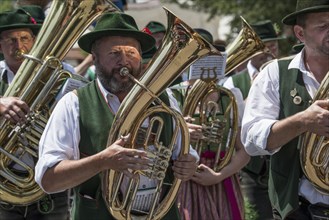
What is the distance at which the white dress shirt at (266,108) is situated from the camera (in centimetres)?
521

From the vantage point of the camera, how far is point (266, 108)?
527 centimetres

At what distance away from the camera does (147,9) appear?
1831cm

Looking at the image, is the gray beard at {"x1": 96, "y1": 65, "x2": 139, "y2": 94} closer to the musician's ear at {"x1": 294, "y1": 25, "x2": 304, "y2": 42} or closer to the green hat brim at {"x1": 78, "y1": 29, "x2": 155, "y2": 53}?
the green hat brim at {"x1": 78, "y1": 29, "x2": 155, "y2": 53}

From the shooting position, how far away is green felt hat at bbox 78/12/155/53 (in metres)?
5.15

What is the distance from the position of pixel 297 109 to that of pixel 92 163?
52.4 inches

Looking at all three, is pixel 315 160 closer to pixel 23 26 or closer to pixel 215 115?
pixel 215 115

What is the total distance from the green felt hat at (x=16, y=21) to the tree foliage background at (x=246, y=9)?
11.4 meters

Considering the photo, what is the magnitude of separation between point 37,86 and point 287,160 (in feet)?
5.89

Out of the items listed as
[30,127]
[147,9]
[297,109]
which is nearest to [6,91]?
[30,127]

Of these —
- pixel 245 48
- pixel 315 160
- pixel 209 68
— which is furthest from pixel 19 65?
pixel 315 160

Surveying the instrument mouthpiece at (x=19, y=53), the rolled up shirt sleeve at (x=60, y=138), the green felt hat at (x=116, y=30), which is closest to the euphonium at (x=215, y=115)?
the instrument mouthpiece at (x=19, y=53)

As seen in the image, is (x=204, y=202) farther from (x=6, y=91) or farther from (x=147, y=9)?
(x=147, y=9)

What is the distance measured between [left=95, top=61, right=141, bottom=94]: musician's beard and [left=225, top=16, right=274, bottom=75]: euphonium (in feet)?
6.97

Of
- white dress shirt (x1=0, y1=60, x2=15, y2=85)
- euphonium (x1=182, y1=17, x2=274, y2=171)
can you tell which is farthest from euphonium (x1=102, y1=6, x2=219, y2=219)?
white dress shirt (x1=0, y1=60, x2=15, y2=85)
